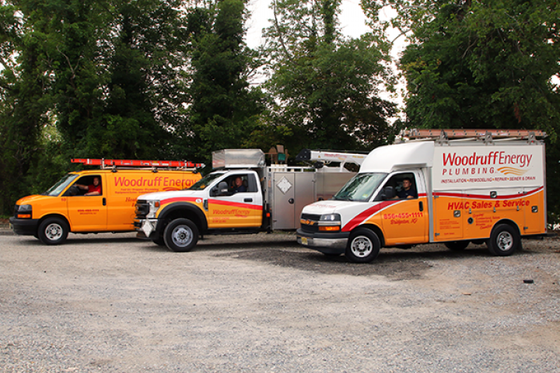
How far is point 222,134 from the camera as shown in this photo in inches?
1077

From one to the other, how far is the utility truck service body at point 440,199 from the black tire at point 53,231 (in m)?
7.39

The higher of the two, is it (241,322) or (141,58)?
(141,58)

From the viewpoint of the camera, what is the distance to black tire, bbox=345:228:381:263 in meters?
11.0

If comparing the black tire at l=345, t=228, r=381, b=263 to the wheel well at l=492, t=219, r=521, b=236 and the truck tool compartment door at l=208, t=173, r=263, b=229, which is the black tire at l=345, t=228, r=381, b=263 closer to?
the wheel well at l=492, t=219, r=521, b=236

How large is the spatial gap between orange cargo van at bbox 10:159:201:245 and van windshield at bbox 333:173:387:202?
6457 mm

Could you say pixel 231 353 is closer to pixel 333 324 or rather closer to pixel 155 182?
pixel 333 324

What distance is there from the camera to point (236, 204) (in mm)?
14195

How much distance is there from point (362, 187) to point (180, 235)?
4.93m

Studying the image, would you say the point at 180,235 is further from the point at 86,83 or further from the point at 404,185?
the point at 86,83

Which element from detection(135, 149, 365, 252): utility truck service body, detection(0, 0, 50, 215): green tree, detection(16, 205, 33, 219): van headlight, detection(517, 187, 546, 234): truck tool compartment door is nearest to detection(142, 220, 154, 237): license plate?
detection(135, 149, 365, 252): utility truck service body

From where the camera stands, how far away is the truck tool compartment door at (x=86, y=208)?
1498cm

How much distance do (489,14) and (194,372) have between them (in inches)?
629

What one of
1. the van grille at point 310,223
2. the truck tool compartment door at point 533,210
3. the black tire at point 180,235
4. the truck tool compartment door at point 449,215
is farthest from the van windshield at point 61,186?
the truck tool compartment door at point 533,210

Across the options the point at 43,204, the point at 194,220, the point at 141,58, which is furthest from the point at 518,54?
the point at 141,58
